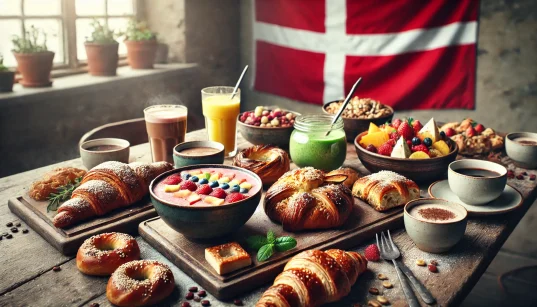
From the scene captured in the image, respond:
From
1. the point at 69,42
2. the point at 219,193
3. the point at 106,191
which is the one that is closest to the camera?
the point at 219,193

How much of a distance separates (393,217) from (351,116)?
831 mm

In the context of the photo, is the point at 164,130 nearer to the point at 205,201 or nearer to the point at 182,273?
the point at 205,201

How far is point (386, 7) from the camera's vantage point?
3.72m

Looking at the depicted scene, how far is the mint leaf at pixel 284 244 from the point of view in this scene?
135 cm

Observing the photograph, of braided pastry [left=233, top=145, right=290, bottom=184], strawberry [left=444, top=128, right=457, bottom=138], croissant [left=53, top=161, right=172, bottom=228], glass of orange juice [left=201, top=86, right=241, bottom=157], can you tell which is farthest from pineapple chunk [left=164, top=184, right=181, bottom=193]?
strawberry [left=444, top=128, right=457, bottom=138]

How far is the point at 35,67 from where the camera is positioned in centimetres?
321

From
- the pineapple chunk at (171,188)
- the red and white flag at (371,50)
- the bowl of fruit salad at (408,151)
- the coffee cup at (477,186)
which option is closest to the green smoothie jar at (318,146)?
the bowl of fruit salad at (408,151)

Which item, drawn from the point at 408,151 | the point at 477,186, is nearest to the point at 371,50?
→ the point at 408,151

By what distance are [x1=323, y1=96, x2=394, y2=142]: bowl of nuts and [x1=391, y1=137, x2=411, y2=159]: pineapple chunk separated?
1.35 ft

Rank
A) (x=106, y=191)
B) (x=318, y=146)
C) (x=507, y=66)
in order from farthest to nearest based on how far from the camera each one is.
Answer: (x=507, y=66)
(x=318, y=146)
(x=106, y=191)

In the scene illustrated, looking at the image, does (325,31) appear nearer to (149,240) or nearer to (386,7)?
(386,7)

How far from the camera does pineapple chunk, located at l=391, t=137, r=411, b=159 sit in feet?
6.07

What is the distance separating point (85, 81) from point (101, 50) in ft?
0.82

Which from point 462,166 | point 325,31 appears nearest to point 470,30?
point 325,31
